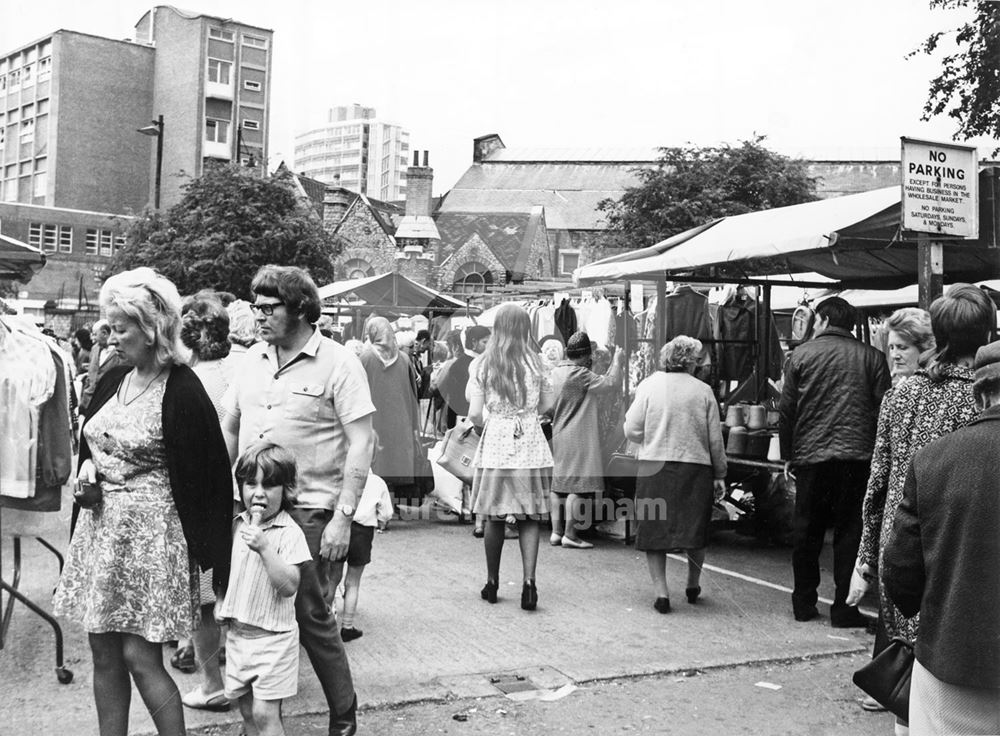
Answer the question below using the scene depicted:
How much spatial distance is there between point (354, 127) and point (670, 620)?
58453 millimetres

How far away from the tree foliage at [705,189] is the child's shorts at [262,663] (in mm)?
42197

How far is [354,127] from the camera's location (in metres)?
61.8

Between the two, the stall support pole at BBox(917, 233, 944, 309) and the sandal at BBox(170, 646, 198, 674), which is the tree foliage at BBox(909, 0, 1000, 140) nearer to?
the stall support pole at BBox(917, 233, 944, 309)

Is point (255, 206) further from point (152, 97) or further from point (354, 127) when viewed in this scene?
point (354, 127)

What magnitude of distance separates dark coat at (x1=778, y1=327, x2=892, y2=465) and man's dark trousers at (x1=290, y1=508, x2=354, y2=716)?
3.40 meters

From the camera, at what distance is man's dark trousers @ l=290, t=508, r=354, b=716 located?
12.9 feet

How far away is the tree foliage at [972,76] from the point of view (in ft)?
28.0

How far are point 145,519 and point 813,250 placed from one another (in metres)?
4.91

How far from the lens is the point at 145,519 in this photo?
139 inches

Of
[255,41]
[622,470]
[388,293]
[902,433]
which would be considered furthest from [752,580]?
[255,41]

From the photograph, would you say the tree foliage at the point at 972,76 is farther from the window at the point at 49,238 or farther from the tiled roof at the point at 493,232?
the window at the point at 49,238

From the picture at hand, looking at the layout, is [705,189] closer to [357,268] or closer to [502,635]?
[357,268]

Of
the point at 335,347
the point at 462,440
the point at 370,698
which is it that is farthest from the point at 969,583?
the point at 462,440

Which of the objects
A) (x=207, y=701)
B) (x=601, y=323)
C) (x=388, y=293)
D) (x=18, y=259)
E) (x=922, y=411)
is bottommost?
(x=207, y=701)
